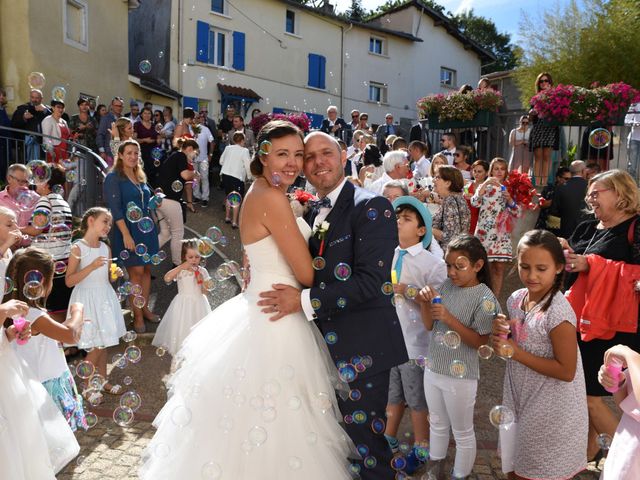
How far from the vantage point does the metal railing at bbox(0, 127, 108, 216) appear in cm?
1004

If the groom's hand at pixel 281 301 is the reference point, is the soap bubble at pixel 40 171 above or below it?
above

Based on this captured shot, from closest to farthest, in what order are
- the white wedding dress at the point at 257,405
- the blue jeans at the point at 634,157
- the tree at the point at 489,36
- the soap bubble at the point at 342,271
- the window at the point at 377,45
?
1. the white wedding dress at the point at 257,405
2. the soap bubble at the point at 342,271
3. the blue jeans at the point at 634,157
4. the window at the point at 377,45
5. the tree at the point at 489,36

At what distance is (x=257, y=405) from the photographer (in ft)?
9.85

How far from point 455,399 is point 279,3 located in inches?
→ 982

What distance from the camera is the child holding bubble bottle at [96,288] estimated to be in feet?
18.4

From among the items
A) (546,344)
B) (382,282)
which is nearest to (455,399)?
(546,344)

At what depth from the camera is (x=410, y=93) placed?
32562mm

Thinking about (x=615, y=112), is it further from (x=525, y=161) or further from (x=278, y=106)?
(x=278, y=106)

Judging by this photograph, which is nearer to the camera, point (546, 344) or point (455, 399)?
point (546, 344)

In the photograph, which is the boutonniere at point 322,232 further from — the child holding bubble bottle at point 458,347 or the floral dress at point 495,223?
the floral dress at point 495,223

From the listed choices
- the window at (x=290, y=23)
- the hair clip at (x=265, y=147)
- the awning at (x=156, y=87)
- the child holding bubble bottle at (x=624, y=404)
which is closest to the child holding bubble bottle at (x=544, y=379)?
the child holding bubble bottle at (x=624, y=404)

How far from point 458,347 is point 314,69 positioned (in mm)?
25559

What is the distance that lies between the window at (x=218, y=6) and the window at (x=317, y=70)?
509 cm

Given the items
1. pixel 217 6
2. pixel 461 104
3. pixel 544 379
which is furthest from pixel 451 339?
pixel 217 6
